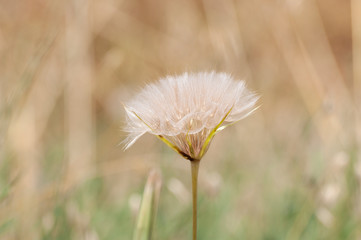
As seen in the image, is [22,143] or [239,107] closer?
[239,107]

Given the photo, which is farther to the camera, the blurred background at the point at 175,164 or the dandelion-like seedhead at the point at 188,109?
the blurred background at the point at 175,164

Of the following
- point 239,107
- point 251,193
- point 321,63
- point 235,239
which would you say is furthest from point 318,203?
point 321,63

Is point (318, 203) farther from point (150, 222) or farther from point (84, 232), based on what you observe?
point (150, 222)

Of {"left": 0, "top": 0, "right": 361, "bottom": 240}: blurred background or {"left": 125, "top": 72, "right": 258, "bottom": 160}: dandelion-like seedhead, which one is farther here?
{"left": 0, "top": 0, "right": 361, "bottom": 240}: blurred background

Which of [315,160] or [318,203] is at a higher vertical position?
[315,160]

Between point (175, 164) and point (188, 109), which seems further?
point (175, 164)

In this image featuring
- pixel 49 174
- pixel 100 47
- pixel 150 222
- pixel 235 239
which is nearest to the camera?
pixel 150 222

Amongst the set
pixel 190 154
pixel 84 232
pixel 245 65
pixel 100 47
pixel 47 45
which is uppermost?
pixel 100 47

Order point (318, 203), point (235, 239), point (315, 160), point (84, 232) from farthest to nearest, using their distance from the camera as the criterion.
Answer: point (315, 160), point (235, 239), point (318, 203), point (84, 232)
